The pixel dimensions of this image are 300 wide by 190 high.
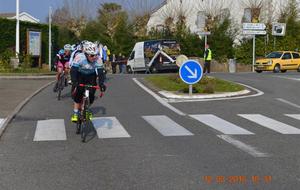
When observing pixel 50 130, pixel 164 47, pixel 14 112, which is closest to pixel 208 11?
pixel 164 47

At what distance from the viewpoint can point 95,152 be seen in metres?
9.12

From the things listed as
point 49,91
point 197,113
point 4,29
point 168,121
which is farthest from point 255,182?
point 4,29

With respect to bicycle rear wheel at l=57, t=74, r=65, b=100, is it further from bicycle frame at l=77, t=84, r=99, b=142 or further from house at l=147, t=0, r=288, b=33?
house at l=147, t=0, r=288, b=33

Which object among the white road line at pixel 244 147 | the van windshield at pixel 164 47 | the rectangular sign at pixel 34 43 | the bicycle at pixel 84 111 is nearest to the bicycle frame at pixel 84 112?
the bicycle at pixel 84 111

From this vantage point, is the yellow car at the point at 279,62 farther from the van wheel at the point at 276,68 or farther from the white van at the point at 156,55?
the white van at the point at 156,55

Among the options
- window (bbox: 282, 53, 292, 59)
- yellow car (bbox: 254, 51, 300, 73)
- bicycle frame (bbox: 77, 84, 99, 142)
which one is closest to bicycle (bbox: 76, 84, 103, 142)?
bicycle frame (bbox: 77, 84, 99, 142)

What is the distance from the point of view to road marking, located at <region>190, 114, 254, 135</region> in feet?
36.6

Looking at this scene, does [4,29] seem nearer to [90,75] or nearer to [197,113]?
[197,113]

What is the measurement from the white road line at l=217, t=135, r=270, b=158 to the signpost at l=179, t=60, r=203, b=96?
723 centimetres

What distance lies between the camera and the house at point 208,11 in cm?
5376

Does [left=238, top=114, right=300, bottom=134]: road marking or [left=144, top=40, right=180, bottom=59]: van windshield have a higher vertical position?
[left=144, top=40, right=180, bottom=59]: van windshield

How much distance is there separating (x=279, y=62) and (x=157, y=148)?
3138cm

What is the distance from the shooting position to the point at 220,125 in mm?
12164

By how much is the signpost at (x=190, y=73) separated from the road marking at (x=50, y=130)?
5.77 metres
